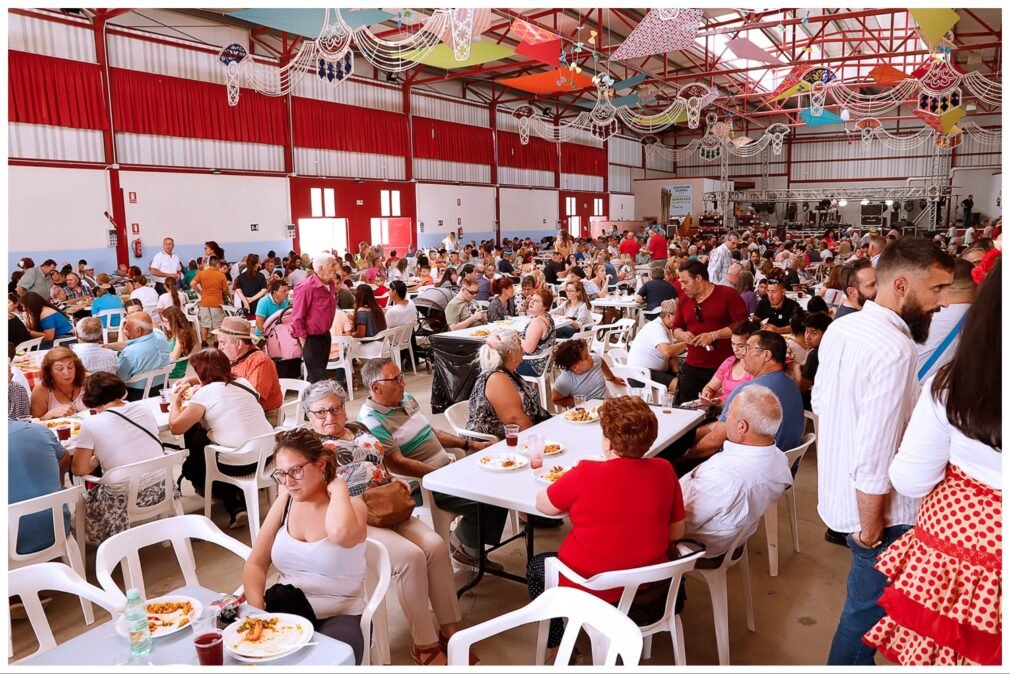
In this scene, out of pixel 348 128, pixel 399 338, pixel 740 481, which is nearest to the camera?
pixel 740 481

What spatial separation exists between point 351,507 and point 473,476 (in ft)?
2.40

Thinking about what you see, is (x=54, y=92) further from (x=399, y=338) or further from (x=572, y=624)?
(x=572, y=624)

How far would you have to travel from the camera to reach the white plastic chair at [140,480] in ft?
10.7

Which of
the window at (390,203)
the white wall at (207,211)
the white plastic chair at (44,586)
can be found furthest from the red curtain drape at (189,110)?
the white plastic chair at (44,586)

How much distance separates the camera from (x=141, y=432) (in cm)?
345

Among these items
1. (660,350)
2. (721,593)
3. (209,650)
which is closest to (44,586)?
(209,650)

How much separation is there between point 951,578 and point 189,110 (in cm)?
1404

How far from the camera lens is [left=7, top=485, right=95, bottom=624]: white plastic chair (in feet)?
9.15

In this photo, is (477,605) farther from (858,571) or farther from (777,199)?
(777,199)

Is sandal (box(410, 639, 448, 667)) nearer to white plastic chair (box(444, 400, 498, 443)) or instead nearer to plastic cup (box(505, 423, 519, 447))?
plastic cup (box(505, 423, 519, 447))

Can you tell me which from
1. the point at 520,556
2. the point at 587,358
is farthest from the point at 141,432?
the point at 587,358

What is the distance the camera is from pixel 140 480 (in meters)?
3.33

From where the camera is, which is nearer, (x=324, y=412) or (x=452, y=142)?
(x=324, y=412)

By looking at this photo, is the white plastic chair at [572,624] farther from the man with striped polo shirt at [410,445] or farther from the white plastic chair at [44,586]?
the man with striped polo shirt at [410,445]
